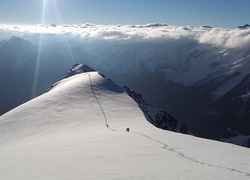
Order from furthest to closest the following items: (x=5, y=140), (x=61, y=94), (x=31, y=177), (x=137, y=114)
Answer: (x=61, y=94)
(x=137, y=114)
(x=5, y=140)
(x=31, y=177)

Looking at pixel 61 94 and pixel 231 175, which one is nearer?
pixel 231 175

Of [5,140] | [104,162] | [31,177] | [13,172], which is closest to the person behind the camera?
[31,177]

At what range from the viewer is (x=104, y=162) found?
20719mm

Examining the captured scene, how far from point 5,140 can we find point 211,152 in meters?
30.1

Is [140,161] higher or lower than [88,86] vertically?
higher

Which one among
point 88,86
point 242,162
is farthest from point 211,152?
point 88,86

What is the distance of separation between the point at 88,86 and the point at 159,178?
6798cm

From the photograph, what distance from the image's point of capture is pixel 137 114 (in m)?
56.6

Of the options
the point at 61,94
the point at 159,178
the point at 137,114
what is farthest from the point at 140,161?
the point at 61,94

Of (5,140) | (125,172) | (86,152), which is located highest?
(125,172)

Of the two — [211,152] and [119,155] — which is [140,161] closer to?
[119,155]

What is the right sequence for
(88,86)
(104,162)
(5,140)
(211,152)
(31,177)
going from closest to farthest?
(31,177) < (104,162) < (211,152) < (5,140) < (88,86)

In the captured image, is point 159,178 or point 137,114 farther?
point 137,114

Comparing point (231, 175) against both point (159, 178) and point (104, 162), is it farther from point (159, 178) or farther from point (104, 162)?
point (104, 162)
